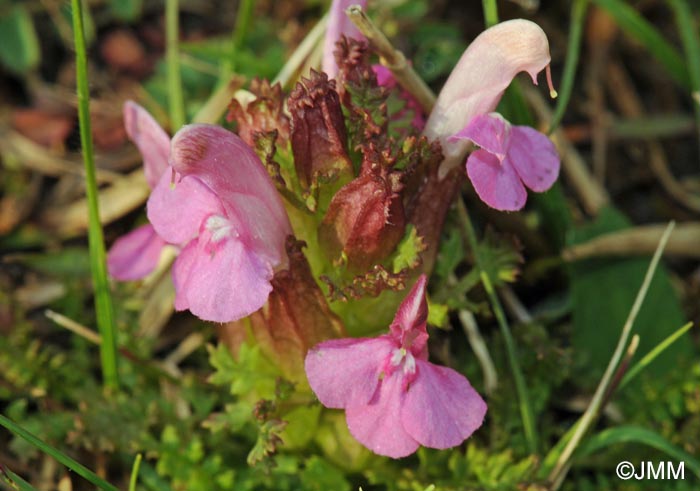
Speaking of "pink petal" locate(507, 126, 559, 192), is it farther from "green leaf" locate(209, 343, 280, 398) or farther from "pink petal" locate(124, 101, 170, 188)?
"pink petal" locate(124, 101, 170, 188)

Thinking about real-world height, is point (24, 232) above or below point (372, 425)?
above

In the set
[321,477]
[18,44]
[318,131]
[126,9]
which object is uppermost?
[18,44]

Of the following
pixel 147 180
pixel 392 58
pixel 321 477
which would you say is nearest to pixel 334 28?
pixel 392 58

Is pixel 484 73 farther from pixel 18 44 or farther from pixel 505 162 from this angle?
pixel 18 44

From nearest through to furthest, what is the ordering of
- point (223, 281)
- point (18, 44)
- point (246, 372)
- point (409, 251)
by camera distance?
point (223, 281), point (409, 251), point (246, 372), point (18, 44)

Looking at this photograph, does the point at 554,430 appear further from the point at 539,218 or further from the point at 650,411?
the point at 539,218

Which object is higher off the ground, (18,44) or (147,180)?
(18,44)

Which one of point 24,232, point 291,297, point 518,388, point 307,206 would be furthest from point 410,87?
point 24,232
